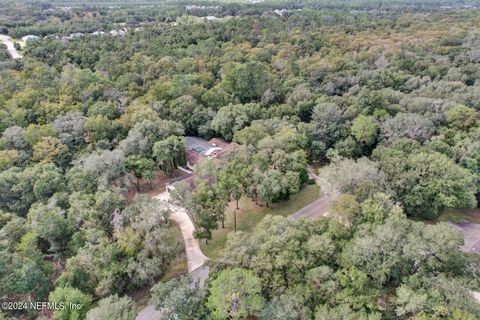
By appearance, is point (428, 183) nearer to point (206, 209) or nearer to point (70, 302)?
point (206, 209)

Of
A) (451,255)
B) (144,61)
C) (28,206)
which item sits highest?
(144,61)

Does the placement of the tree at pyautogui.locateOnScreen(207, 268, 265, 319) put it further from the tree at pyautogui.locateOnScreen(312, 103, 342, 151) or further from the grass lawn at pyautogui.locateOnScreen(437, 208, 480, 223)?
the tree at pyautogui.locateOnScreen(312, 103, 342, 151)

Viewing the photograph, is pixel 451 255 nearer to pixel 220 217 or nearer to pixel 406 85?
pixel 220 217

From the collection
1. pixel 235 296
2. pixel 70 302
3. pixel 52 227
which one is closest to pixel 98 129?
pixel 52 227

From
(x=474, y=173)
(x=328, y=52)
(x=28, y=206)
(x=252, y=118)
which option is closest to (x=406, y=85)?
(x=328, y=52)

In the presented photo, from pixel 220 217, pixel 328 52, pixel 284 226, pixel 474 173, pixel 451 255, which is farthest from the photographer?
pixel 328 52

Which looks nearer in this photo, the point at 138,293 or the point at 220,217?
the point at 138,293
